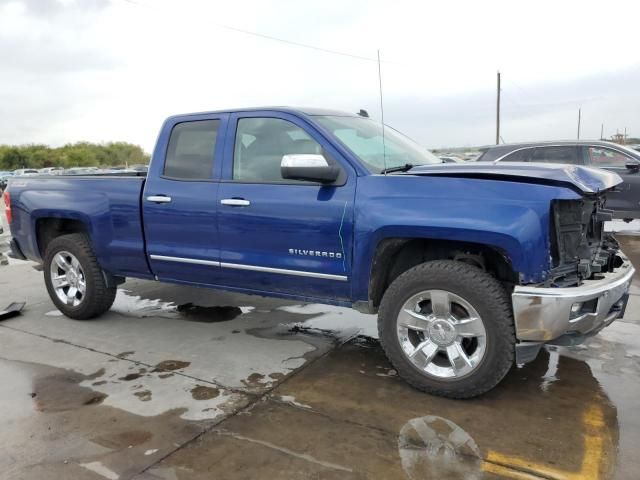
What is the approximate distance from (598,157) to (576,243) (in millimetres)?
6927

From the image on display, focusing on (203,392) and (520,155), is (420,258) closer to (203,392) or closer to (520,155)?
(203,392)

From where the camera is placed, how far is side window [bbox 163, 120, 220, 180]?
14.3 feet

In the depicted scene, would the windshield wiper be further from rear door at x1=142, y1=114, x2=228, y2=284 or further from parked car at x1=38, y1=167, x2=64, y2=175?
Result: parked car at x1=38, y1=167, x2=64, y2=175

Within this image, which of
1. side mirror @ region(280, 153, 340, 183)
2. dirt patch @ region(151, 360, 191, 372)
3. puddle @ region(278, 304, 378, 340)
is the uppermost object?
side mirror @ region(280, 153, 340, 183)

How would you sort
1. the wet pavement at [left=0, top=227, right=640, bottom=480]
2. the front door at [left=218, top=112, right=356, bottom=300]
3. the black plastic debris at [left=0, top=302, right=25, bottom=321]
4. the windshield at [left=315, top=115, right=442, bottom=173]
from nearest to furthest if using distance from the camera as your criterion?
the wet pavement at [left=0, top=227, right=640, bottom=480], the front door at [left=218, top=112, right=356, bottom=300], the windshield at [left=315, top=115, right=442, bottom=173], the black plastic debris at [left=0, top=302, right=25, bottom=321]

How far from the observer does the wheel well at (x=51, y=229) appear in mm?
5402

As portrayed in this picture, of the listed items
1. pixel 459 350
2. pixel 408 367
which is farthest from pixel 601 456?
pixel 408 367

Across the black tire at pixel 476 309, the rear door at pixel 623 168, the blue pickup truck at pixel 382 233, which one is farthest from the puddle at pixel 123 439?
the rear door at pixel 623 168

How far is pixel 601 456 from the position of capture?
9.00 feet

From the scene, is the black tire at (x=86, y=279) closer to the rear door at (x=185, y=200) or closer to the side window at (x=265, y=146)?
the rear door at (x=185, y=200)

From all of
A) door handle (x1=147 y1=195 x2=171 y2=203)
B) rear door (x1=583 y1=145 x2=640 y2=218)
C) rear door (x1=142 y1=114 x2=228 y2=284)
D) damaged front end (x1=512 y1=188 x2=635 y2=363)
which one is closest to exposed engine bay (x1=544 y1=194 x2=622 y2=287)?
damaged front end (x1=512 y1=188 x2=635 y2=363)

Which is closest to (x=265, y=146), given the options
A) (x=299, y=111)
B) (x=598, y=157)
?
(x=299, y=111)

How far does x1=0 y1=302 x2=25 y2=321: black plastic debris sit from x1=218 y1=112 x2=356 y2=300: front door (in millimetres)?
2783

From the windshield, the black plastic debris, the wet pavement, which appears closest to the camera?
the wet pavement
